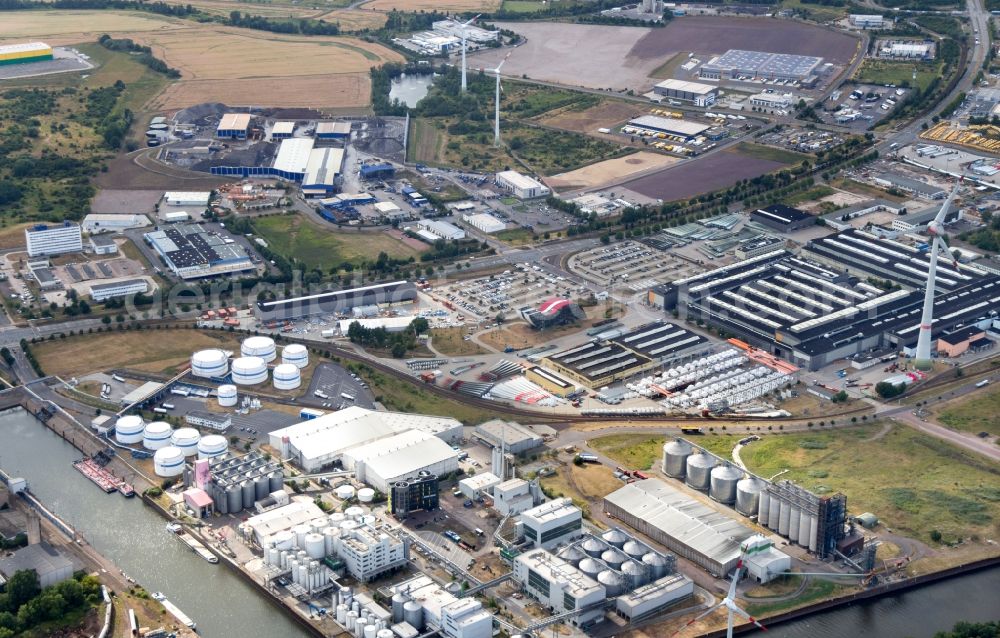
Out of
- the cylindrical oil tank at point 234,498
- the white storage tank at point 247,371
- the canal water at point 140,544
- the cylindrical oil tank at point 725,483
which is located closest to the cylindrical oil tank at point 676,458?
the cylindrical oil tank at point 725,483

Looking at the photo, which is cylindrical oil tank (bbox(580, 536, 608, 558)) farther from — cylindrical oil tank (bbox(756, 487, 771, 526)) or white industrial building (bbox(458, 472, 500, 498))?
cylindrical oil tank (bbox(756, 487, 771, 526))

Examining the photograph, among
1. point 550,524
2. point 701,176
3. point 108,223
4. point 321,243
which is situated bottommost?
point 550,524

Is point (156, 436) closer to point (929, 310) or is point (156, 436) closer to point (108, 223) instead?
point (108, 223)

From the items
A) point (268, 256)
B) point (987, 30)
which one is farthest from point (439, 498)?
point (987, 30)

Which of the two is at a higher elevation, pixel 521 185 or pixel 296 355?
pixel 521 185

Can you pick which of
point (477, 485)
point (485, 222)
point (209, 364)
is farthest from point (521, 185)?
point (477, 485)

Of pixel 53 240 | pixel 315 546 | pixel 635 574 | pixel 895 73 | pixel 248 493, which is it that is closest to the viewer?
pixel 635 574

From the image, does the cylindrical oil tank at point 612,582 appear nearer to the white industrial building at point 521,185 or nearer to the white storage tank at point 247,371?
the white storage tank at point 247,371
